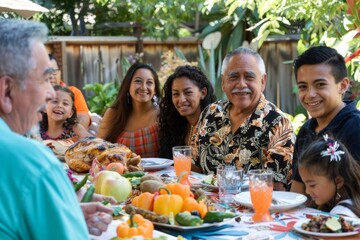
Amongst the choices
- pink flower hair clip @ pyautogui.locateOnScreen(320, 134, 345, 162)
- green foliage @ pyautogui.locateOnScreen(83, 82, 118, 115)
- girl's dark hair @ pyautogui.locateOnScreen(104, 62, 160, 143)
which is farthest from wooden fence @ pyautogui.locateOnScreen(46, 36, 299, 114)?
pink flower hair clip @ pyautogui.locateOnScreen(320, 134, 345, 162)

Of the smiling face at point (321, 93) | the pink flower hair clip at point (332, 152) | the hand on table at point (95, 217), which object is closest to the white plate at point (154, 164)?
the smiling face at point (321, 93)

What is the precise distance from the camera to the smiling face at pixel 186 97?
4.52 metres

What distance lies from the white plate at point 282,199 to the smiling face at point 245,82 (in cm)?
88

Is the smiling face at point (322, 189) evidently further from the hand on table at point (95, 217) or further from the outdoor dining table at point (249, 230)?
the hand on table at point (95, 217)

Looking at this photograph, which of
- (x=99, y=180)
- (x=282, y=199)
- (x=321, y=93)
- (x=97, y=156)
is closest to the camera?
(x=282, y=199)

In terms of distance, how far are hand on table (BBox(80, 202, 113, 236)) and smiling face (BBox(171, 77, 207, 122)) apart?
8.08 feet

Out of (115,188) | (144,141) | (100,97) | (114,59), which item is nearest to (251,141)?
(115,188)

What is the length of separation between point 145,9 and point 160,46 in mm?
1465

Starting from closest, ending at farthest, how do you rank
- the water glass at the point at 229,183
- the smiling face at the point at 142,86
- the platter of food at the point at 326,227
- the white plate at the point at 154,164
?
the platter of food at the point at 326,227
the water glass at the point at 229,183
the white plate at the point at 154,164
the smiling face at the point at 142,86

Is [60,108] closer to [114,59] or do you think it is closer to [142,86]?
[142,86]

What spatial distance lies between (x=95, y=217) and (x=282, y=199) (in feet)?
3.27

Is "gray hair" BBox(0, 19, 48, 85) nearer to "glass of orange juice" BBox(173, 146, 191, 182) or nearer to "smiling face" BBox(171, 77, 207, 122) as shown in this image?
"glass of orange juice" BBox(173, 146, 191, 182)

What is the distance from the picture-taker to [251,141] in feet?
11.7

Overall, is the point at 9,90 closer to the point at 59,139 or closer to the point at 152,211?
the point at 152,211
